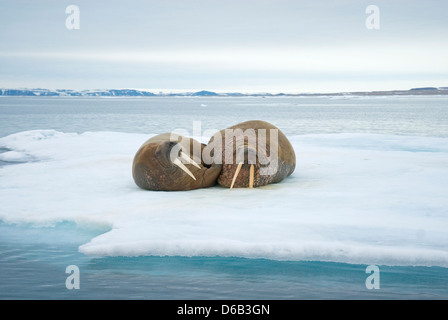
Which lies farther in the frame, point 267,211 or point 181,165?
point 181,165

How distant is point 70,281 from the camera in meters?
4.27

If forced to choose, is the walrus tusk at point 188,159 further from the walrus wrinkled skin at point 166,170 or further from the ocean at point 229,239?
the ocean at point 229,239

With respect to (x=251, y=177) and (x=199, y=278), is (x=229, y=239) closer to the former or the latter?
(x=199, y=278)

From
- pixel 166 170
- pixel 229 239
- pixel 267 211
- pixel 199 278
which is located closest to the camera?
pixel 199 278

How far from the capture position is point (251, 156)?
7.50 metres

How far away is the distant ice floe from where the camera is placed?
477 cm

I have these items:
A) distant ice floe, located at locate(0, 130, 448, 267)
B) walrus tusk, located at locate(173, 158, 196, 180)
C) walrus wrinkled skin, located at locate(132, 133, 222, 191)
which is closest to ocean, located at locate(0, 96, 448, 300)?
distant ice floe, located at locate(0, 130, 448, 267)

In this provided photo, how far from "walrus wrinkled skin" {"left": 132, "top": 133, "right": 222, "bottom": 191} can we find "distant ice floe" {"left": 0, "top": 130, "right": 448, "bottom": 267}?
211 millimetres

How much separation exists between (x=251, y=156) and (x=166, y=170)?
126cm

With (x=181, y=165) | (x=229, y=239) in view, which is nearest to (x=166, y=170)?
(x=181, y=165)

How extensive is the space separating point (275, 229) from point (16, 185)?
4.56m
